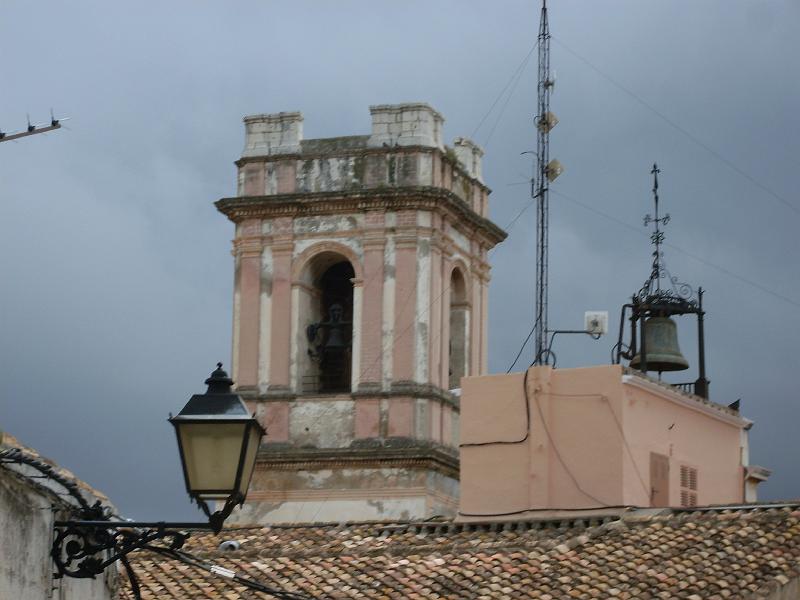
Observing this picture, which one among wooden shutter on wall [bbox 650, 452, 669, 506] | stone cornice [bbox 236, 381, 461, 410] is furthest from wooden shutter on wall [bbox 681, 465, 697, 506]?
stone cornice [bbox 236, 381, 461, 410]

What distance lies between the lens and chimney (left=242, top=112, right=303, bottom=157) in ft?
101

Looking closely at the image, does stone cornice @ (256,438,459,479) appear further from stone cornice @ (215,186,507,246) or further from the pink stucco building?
the pink stucco building

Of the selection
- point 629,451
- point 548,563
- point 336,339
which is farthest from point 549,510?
point 336,339

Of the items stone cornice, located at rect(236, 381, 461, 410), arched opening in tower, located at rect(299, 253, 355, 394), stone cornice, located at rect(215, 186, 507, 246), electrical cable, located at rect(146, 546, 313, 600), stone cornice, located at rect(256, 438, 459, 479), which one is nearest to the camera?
electrical cable, located at rect(146, 546, 313, 600)

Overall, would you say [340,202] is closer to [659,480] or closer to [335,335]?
[335,335]

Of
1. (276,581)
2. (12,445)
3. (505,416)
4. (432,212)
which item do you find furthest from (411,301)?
(12,445)

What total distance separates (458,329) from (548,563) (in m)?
13.6

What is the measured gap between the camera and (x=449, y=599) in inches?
666

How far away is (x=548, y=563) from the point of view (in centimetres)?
1797

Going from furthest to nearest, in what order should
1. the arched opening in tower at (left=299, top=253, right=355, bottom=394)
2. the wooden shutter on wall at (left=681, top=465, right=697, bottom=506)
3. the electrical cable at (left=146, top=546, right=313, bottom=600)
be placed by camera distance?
the arched opening in tower at (left=299, top=253, right=355, bottom=394) → the wooden shutter on wall at (left=681, top=465, right=697, bottom=506) → the electrical cable at (left=146, top=546, right=313, bottom=600)

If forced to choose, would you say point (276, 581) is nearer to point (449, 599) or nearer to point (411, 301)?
point (449, 599)

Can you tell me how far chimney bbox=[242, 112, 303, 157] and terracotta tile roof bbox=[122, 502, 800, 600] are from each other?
1167cm

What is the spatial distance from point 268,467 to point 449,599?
1261 centimetres

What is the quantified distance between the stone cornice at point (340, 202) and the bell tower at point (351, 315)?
0.07ft
